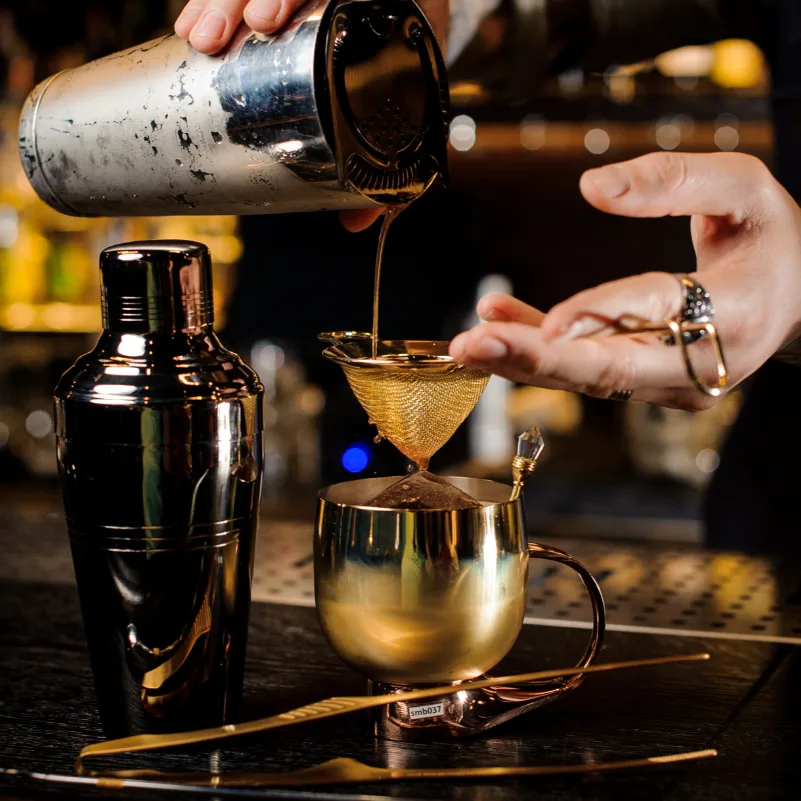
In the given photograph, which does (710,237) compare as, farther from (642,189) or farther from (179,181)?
(179,181)

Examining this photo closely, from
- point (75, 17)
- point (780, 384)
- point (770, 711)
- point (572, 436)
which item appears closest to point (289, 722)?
point (770, 711)

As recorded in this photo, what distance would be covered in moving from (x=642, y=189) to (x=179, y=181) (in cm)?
37

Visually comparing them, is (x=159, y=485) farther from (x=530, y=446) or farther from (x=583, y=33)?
(x=583, y=33)

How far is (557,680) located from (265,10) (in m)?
0.54

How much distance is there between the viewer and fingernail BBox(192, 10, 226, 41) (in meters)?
0.88

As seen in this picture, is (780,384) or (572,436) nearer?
(780,384)

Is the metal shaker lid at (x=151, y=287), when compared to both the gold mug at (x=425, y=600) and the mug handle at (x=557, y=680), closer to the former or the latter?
the gold mug at (x=425, y=600)

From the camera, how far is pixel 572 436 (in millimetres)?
3115

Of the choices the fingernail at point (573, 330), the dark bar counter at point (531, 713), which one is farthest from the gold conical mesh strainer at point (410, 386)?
the dark bar counter at point (531, 713)

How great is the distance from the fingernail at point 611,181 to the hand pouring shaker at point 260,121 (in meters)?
0.19

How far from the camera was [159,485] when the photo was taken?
2.61 ft

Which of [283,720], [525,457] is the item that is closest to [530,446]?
[525,457]

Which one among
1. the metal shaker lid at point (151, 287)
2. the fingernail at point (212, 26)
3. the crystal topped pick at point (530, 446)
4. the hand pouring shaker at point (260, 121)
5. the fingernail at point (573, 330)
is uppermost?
the fingernail at point (212, 26)

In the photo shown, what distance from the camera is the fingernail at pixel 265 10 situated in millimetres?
834
